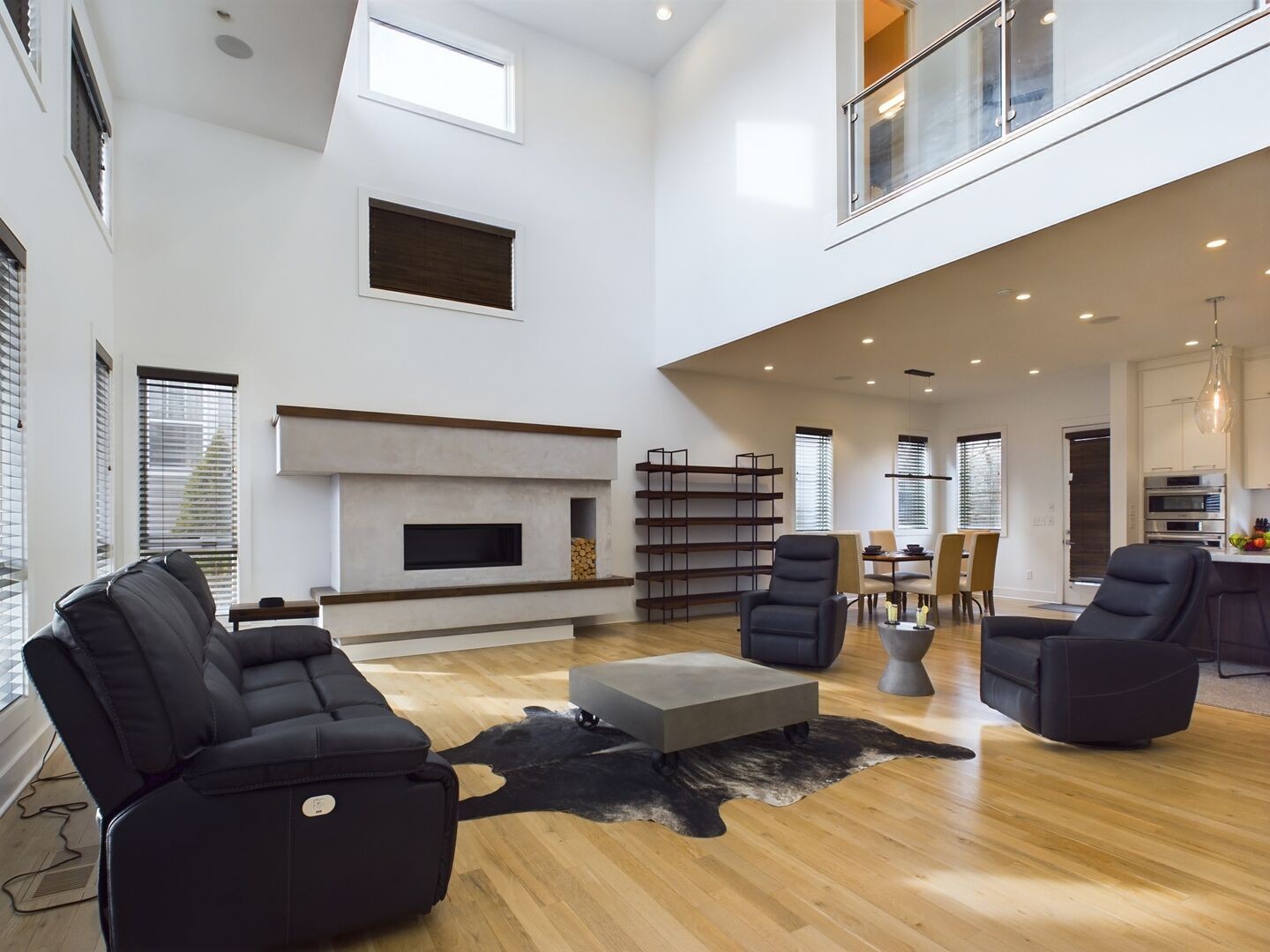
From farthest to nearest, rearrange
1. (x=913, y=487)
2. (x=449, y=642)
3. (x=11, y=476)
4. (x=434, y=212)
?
(x=913, y=487)
(x=434, y=212)
(x=449, y=642)
(x=11, y=476)

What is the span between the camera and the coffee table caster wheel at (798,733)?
363 centimetres

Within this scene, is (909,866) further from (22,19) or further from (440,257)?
(440,257)

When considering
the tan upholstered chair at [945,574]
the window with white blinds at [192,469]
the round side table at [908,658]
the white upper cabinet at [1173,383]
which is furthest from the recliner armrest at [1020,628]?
the window with white blinds at [192,469]

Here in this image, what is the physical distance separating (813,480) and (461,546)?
16.3 ft

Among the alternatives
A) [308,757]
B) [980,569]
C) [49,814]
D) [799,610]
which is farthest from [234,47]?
[980,569]

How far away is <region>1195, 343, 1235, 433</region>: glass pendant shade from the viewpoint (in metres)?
5.15

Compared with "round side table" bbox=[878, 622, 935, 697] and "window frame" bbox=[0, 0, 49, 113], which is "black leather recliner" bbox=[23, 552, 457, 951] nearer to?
"window frame" bbox=[0, 0, 49, 113]

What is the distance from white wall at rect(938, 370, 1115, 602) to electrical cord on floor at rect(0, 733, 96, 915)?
9.83 metres

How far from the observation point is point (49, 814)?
9.23ft

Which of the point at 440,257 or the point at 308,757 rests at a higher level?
the point at 440,257

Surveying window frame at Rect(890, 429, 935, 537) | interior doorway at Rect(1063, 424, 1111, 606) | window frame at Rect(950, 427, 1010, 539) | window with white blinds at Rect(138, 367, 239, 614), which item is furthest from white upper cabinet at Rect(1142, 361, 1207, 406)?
window with white blinds at Rect(138, 367, 239, 614)

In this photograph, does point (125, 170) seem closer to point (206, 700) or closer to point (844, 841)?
point (206, 700)

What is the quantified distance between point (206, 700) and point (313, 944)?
75 centimetres

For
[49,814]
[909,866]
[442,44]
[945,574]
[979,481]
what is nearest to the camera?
[909,866]
